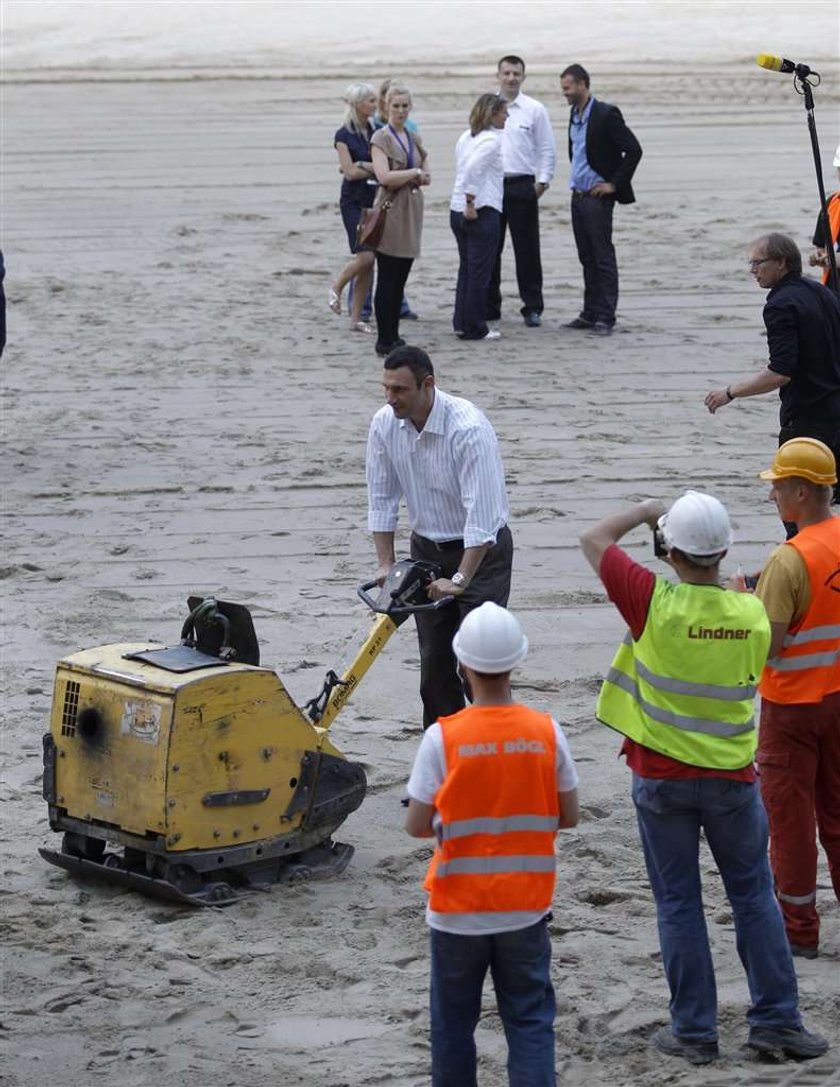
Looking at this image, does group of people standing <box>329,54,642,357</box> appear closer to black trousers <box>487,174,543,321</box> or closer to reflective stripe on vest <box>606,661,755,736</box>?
black trousers <box>487,174,543,321</box>

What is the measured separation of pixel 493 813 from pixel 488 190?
33.2 ft

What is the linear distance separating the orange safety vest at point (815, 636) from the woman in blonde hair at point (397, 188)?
837 centimetres

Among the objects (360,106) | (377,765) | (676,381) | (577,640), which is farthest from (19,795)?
(360,106)

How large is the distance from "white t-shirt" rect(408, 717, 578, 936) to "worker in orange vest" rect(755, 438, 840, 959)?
125 cm

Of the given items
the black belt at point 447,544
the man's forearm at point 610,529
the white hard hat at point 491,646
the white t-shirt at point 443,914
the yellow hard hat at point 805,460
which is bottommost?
the white t-shirt at point 443,914

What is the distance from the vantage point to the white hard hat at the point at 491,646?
4672mm

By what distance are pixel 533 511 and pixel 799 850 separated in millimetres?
5016

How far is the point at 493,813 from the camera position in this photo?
15.4ft

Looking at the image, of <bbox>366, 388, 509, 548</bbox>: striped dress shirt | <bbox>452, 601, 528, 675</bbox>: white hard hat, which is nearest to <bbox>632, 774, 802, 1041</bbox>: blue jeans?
<bbox>452, 601, 528, 675</bbox>: white hard hat

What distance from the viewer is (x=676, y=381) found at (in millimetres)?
13578

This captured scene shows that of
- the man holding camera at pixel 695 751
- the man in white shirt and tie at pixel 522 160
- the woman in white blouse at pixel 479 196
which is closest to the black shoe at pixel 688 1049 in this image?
the man holding camera at pixel 695 751

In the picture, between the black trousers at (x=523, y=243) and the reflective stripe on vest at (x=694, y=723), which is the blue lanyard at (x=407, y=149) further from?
the reflective stripe on vest at (x=694, y=723)

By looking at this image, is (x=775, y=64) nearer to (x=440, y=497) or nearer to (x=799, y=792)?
(x=440, y=497)

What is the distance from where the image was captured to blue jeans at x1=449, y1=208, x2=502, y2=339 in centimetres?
1434
